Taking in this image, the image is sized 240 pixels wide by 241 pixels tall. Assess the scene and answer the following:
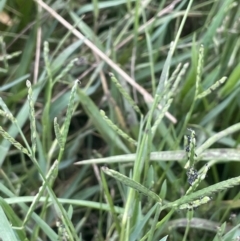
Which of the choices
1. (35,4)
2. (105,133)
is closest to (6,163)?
(105,133)

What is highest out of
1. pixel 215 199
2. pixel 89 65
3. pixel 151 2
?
pixel 151 2

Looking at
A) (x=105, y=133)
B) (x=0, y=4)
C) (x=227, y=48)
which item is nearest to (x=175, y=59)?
(x=227, y=48)

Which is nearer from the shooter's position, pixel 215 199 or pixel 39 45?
pixel 215 199

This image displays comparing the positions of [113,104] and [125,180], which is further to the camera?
[113,104]

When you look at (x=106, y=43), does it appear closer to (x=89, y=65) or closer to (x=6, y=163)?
(x=89, y=65)

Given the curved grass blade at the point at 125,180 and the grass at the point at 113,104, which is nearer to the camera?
the curved grass blade at the point at 125,180

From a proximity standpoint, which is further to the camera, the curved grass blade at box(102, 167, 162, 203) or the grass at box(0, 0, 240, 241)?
the grass at box(0, 0, 240, 241)

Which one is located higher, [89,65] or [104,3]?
[104,3]
